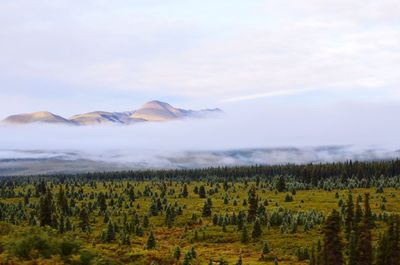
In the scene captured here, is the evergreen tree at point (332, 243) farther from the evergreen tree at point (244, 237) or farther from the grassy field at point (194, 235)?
the evergreen tree at point (244, 237)

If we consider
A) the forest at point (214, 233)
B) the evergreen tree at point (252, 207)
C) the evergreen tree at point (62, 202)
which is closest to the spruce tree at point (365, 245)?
the forest at point (214, 233)

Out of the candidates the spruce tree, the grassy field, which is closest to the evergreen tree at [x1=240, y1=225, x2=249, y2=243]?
the grassy field

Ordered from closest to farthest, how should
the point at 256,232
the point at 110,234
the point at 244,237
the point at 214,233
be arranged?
the point at 244,237, the point at 256,232, the point at 110,234, the point at 214,233

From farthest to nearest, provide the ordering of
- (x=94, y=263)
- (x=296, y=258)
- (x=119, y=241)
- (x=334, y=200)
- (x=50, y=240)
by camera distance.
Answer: (x=334, y=200) → (x=119, y=241) → (x=296, y=258) → (x=50, y=240) → (x=94, y=263)

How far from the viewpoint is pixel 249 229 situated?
11750 centimetres

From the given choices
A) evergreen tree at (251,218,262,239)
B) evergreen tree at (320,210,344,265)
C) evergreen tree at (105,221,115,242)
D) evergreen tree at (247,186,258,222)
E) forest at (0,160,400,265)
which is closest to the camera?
forest at (0,160,400,265)

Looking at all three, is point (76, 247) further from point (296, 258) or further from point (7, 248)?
point (296, 258)

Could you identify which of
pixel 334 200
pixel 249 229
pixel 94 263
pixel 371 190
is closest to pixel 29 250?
pixel 94 263

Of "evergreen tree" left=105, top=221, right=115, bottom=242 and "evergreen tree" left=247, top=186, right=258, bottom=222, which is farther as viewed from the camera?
"evergreen tree" left=247, top=186, right=258, bottom=222

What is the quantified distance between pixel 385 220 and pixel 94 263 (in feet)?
318

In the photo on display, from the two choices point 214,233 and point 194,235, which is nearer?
point 194,235

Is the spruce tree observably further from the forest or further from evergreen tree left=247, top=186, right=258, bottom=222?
evergreen tree left=247, top=186, right=258, bottom=222

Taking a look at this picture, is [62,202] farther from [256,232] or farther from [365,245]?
[365,245]

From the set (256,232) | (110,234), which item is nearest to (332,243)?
(256,232)
